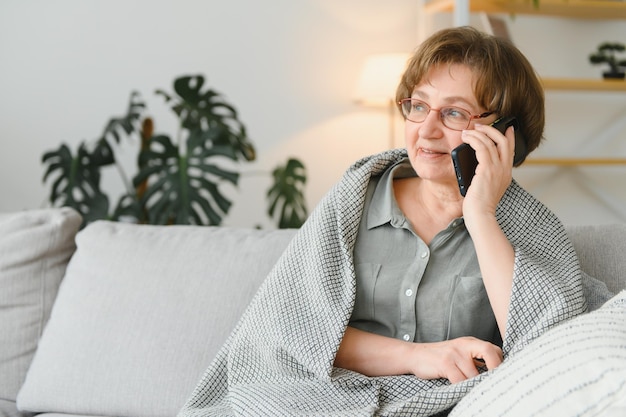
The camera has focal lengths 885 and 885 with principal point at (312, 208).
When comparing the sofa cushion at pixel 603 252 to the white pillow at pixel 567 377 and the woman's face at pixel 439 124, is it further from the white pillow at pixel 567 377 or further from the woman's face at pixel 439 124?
the white pillow at pixel 567 377

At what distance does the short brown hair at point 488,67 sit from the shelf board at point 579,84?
244 cm

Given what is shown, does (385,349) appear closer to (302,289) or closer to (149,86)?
(302,289)

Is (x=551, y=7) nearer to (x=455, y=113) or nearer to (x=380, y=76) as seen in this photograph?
(x=380, y=76)

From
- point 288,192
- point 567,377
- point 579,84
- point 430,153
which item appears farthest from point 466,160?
point 579,84

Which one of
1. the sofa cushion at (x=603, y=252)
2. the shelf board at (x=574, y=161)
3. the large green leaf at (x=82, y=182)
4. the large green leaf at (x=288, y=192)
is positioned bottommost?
the shelf board at (x=574, y=161)

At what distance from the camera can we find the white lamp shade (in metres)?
3.78

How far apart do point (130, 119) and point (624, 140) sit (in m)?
2.62

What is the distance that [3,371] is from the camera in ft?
6.07

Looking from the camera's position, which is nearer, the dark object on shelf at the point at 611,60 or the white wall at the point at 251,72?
the white wall at the point at 251,72

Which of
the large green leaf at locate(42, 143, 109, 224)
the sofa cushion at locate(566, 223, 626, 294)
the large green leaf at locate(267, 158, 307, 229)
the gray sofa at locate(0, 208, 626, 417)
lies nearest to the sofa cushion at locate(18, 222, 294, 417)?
the gray sofa at locate(0, 208, 626, 417)

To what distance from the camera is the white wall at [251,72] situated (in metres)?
3.62

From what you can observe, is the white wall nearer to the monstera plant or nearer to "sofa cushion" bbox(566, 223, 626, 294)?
the monstera plant

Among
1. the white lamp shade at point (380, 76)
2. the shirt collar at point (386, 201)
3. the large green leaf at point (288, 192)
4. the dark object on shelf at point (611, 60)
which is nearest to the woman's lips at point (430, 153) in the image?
the shirt collar at point (386, 201)

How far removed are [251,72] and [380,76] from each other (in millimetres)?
567
